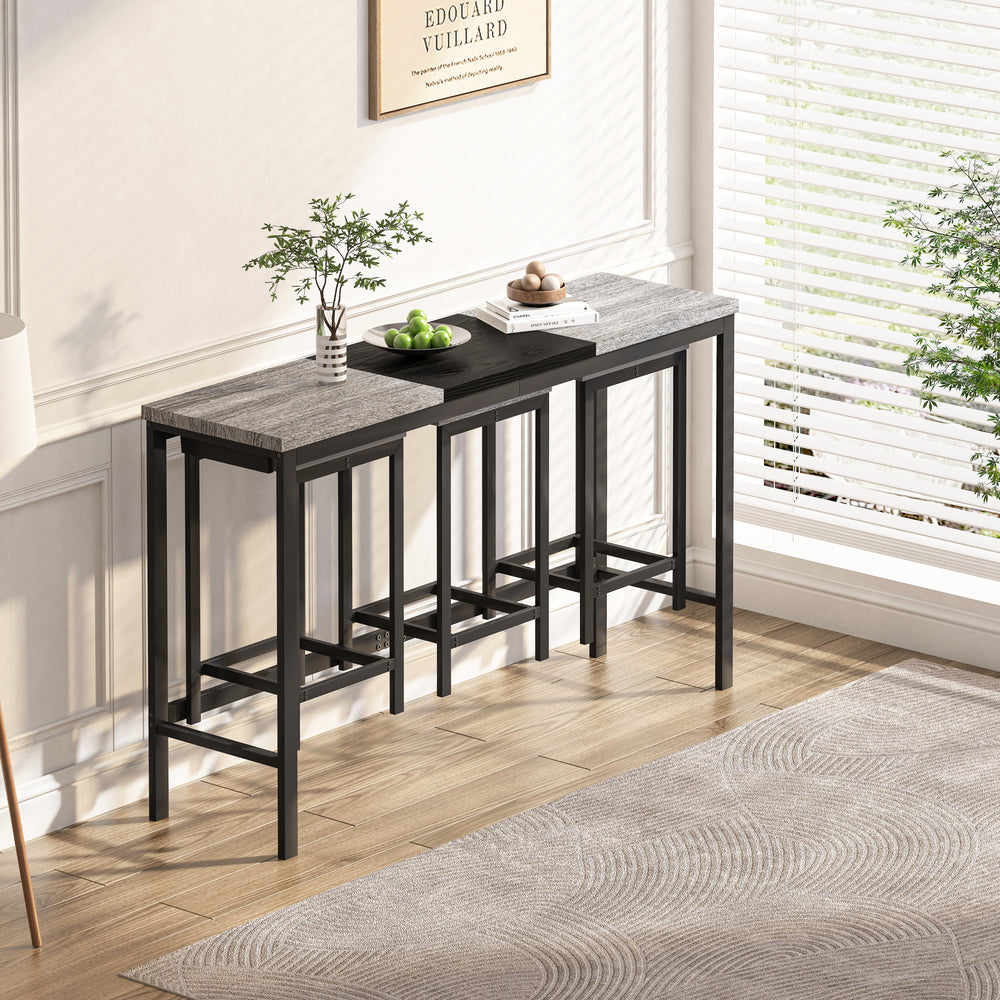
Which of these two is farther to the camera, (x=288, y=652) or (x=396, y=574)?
(x=396, y=574)

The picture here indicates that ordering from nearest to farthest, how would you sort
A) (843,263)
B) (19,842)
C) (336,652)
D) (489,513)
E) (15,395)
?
(15,395), (19,842), (336,652), (489,513), (843,263)

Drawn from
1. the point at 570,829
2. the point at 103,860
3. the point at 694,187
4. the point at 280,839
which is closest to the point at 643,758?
the point at 570,829

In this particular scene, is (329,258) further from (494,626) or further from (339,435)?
(494,626)

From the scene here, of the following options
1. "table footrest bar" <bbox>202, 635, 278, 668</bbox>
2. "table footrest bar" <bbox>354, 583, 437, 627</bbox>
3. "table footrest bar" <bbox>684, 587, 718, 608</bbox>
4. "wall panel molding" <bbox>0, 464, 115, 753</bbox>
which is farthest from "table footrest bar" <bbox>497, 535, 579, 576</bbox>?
"wall panel molding" <bbox>0, 464, 115, 753</bbox>

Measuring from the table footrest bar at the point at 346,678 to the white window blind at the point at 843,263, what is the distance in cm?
172

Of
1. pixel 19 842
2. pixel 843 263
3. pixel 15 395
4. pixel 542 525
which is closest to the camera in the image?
pixel 15 395

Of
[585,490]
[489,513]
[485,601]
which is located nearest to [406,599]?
[485,601]

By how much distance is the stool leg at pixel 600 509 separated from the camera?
4828mm

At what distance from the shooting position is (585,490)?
4.63m

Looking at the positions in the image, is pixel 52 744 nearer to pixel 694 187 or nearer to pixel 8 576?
pixel 8 576

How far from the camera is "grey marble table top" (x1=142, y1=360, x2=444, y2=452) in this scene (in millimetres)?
3752

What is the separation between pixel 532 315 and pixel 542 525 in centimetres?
50

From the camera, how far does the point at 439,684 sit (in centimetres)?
426

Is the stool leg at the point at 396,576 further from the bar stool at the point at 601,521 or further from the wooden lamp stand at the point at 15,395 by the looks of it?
the wooden lamp stand at the point at 15,395
